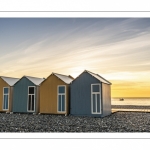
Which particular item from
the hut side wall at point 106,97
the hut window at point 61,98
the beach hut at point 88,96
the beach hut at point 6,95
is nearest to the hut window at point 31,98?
the beach hut at point 6,95

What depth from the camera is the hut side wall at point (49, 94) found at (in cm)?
1104

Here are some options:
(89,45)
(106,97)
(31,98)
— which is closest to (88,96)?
(106,97)

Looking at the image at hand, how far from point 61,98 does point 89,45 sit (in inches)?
141

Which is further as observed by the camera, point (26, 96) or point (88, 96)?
point (26, 96)

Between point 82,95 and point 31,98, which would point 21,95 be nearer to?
point 31,98

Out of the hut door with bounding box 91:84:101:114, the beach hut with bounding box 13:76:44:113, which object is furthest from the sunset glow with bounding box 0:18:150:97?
the beach hut with bounding box 13:76:44:113

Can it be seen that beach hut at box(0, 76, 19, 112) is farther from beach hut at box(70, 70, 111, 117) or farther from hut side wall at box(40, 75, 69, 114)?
beach hut at box(70, 70, 111, 117)

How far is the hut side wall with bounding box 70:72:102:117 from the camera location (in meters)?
10.2

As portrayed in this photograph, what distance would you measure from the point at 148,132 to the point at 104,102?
382 centimetres

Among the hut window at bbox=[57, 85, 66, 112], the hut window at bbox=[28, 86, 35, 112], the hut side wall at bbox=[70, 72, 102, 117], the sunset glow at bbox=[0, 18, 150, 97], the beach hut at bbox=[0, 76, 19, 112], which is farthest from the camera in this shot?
the beach hut at bbox=[0, 76, 19, 112]

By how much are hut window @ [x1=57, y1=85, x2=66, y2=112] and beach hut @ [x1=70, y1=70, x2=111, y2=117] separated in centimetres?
40

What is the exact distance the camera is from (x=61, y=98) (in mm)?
10930

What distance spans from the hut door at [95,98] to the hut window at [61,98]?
1.46m

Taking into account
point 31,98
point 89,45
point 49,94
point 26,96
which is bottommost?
point 31,98
